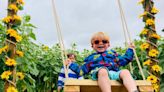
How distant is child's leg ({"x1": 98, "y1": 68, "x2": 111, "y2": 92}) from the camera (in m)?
3.36

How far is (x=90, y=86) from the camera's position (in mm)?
3473

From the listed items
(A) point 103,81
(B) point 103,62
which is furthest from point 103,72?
(B) point 103,62

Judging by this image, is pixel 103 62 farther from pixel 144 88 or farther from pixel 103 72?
pixel 144 88

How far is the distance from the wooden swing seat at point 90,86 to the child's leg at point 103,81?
0.06 meters

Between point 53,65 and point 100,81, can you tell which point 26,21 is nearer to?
point 53,65

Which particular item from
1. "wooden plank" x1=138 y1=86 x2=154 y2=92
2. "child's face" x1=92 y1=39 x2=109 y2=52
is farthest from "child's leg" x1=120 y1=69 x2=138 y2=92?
"child's face" x1=92 y1=39 x2=109 y2=52

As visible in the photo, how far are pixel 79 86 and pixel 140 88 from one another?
0.50m

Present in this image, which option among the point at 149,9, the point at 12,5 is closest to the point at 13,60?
the point at 12,5

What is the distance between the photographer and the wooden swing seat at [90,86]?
332 cm

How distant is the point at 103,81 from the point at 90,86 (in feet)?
0.42

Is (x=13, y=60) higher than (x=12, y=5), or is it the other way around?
(x=12, y=5)

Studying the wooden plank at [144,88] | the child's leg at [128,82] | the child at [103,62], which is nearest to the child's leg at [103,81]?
the child at [103,62]

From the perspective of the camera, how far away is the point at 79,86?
335cm

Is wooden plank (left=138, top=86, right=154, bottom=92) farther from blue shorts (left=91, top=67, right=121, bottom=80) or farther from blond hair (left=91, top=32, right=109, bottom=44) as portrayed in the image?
blond hair (left=91, top=32, right=109, bottom=44)
